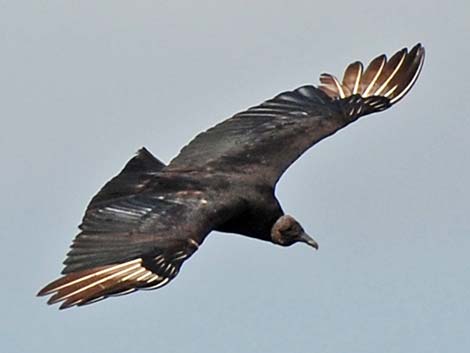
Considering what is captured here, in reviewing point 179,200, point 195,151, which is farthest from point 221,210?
point 195,151

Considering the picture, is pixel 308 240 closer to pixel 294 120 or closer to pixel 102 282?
pixel 294 120

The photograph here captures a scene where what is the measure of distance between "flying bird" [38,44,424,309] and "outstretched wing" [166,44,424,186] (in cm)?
1

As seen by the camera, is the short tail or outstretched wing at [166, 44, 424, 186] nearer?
outstretched wing at [166, 44, 424, 186]

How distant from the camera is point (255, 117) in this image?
83.1 feet

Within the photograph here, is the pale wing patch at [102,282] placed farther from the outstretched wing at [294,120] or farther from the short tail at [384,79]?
the short tail at [384,79]

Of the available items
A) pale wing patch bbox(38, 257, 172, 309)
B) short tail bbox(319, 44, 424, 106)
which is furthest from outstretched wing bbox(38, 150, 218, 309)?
short tail bbox(319, 44, 424, 106)

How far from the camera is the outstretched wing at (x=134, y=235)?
66.6 feet

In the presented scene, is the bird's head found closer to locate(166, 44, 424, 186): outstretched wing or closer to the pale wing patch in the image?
locate(166, 44, 424, 186): outstretched wing

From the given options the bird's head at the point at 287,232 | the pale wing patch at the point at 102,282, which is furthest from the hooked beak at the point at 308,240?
the pale wing patch at the point at 102,282

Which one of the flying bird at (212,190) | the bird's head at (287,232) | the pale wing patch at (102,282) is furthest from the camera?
the bird's head at (287,232)

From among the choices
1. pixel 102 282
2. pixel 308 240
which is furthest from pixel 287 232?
pixel 102 282

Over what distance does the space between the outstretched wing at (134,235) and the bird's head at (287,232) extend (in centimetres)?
122

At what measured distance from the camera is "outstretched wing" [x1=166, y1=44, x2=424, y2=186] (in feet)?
79.3

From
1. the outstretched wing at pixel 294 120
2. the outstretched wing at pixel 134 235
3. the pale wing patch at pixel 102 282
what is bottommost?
the pale wing patch at pixel 102 282
